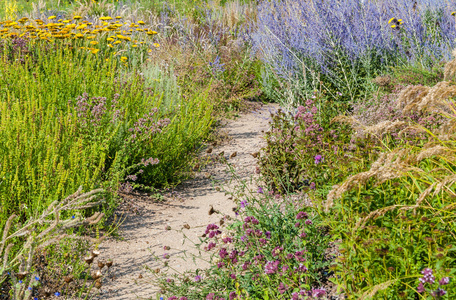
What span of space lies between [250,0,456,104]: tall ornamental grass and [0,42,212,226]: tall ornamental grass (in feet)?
4.62

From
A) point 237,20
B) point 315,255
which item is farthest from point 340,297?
point 237,20

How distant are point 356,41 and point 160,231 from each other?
129 inches

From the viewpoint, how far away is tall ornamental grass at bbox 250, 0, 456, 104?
4988 millimetres

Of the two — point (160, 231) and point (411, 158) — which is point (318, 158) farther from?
point (160, 231)

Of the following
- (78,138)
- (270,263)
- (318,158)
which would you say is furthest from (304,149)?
(78,138)

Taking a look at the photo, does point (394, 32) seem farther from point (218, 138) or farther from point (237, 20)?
point (237, 20)

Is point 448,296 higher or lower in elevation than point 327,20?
lower

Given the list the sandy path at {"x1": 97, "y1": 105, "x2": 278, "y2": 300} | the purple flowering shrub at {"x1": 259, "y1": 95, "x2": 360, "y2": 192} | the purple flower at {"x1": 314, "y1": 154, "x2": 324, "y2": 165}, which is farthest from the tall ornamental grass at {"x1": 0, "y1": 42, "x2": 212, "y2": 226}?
the purple flower at {"x1": 314, "y1": 154, "x2": 324, "y2": 165}

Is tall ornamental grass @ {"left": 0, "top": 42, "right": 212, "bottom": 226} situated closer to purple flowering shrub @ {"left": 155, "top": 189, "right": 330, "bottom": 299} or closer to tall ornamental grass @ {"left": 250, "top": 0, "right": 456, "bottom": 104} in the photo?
purple flowering shrub @ {"left": 155, "top": 189, "right": 330, "bottom": 299}

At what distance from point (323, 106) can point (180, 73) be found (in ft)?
10.6

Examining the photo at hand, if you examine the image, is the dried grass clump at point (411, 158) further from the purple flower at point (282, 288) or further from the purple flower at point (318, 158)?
the purple flower at point (318, 158)

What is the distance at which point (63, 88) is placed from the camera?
4.44 m

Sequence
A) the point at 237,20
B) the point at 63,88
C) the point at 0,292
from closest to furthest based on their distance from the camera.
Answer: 1. the point at 0,292
2. the point at 63,88
3. the point at 237,20

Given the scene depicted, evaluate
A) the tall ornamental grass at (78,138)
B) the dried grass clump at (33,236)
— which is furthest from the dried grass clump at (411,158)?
the tall ornamental grass at (78,138)
